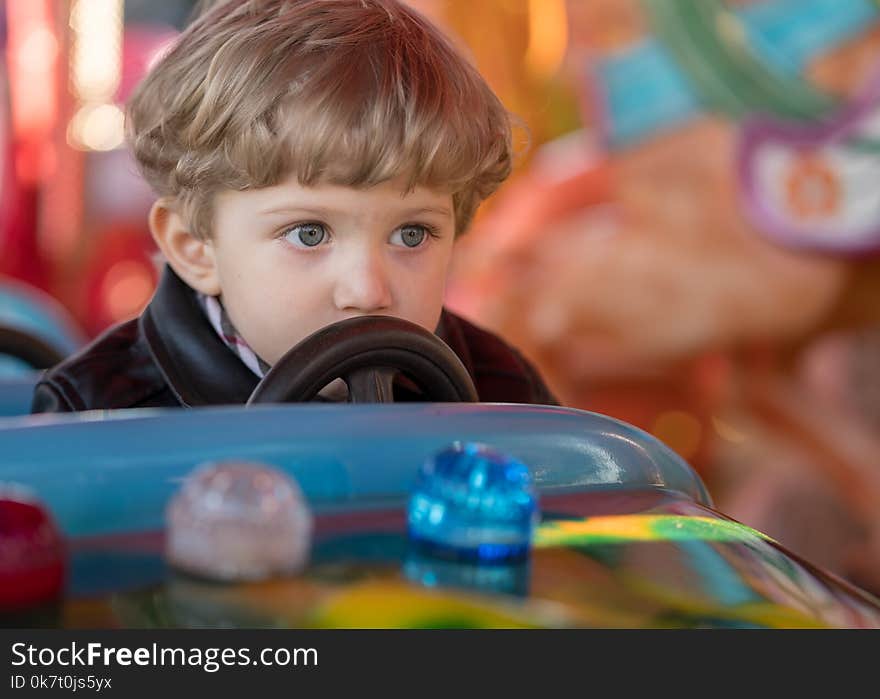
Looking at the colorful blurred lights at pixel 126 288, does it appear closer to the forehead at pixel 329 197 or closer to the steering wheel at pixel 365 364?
the forehead at pixel 329 197

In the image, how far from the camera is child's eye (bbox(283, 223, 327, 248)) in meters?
0.97

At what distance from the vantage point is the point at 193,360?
1.03m

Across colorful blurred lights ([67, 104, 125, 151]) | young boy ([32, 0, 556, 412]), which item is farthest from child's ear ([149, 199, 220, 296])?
colorful blurred lights ([67, 104, 125, 151])

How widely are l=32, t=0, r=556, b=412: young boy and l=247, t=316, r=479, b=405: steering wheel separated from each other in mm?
149

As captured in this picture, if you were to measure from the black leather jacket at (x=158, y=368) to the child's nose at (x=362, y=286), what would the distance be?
124 mm

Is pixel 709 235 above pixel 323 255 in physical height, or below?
above

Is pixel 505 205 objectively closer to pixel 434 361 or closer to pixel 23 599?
pixel 434 361

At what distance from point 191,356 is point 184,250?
0.36 feet

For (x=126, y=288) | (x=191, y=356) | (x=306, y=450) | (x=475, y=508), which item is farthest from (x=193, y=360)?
(x=126, y=288)

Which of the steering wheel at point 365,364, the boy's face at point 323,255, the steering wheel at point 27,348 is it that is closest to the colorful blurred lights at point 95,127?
the steering wheel at point 27,348

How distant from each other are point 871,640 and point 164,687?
A: 0.30 metres

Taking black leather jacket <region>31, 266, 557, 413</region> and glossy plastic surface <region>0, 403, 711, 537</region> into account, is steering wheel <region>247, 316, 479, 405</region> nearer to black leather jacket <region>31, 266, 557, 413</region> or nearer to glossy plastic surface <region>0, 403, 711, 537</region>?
glossy plastic surface <region>0, 403, 711, 537</region>

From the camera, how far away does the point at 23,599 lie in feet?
1.66

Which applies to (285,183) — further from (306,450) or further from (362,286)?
(306,450)
